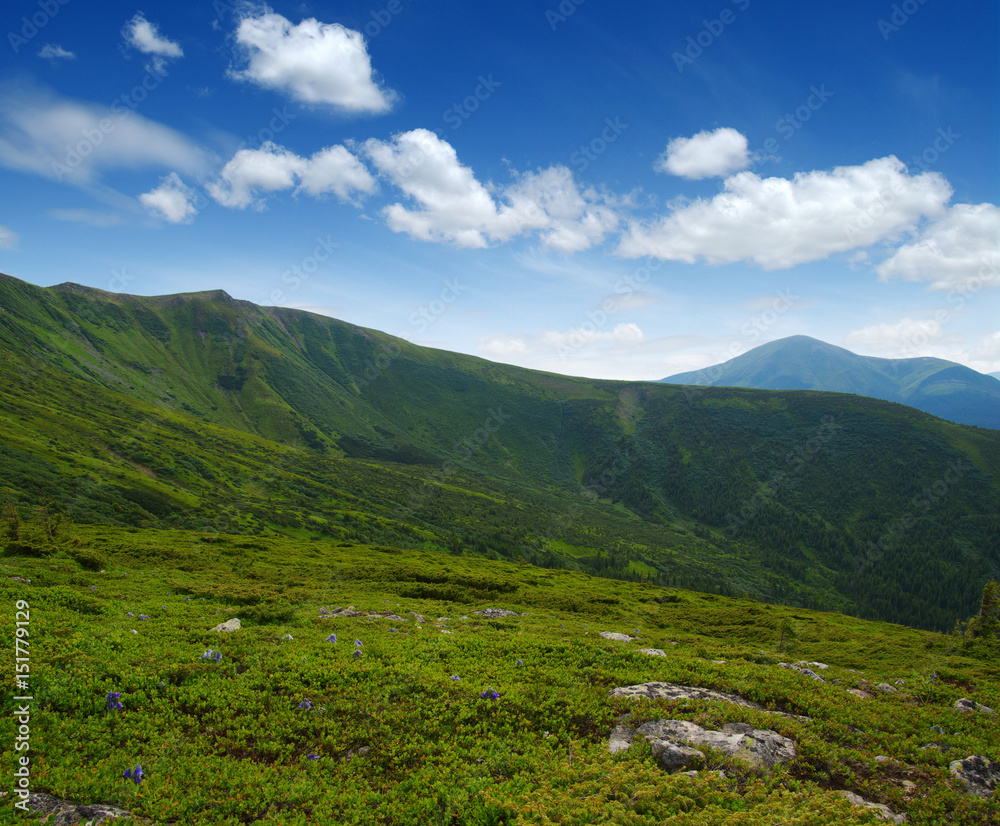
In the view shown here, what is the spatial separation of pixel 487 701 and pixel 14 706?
1139cm

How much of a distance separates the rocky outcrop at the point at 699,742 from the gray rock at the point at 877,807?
4.10 ft

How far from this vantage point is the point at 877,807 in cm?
1004

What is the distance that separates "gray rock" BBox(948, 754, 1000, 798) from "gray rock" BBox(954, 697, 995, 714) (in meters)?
5.33

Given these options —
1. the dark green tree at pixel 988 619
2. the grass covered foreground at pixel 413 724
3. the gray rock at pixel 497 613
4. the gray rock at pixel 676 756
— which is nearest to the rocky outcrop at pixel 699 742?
the gray rock at pixel 676 756

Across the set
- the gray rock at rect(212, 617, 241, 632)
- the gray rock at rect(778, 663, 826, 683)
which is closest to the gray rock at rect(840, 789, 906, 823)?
the gray rock at rect(778, 663, 826, 683)

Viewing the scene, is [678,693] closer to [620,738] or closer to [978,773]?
[620,738]

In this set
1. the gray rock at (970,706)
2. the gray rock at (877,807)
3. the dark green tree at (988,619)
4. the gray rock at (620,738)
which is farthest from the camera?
the dark green tree at (988,619)

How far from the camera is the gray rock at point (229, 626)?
17.6 m

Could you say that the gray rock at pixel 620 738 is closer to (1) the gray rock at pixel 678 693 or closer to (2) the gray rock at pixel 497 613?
(1) the gray rock at pixel 678 693

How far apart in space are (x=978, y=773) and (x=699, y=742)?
23.3ft

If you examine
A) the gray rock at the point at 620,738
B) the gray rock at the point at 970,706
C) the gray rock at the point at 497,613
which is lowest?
the gray rock at the point at 497,613

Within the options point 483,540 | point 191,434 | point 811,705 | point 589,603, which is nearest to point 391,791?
point 811,705

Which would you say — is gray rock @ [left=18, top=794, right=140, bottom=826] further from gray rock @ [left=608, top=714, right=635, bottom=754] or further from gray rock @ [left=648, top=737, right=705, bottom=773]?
gray rock @ [left=648, top=737, right=705, bottom=773]

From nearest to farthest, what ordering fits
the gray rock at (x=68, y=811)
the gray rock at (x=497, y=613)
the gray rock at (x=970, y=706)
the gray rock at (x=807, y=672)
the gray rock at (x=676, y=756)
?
the gray rock at (x=68, y=811)
the gray rock at (x=676, y=756)
the gray rock at (x=970, y=706)
the gray rock at (x=807, y=672)
the gray rock at (x=497, y=613)
